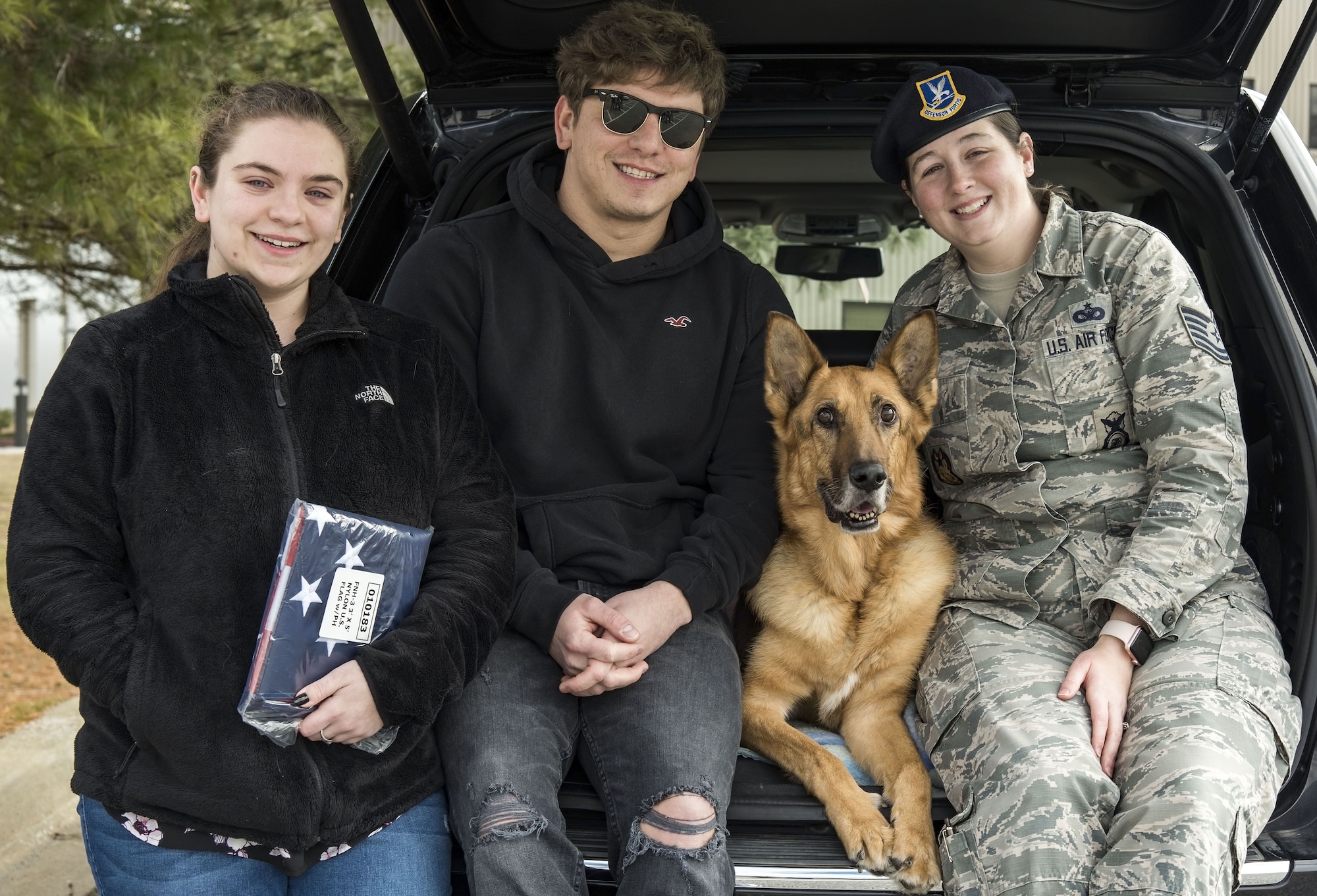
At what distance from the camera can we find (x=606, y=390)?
8.16ft

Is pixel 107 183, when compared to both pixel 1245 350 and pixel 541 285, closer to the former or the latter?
pixel 541 285

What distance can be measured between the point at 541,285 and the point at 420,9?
778mm

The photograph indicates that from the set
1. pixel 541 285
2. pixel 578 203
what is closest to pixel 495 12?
pixel 578 203

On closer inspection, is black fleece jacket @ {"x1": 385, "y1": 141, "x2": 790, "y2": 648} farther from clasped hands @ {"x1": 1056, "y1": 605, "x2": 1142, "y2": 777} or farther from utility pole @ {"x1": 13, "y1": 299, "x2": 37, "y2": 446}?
utility pole @ {"x1": 13, "y1": 299, "x2": 37, "y2": 446}

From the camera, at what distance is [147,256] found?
394cm

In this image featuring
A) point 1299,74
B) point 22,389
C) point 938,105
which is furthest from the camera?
point 1299,74

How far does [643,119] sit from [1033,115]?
110 cm

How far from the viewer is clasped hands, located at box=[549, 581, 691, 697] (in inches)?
84.0

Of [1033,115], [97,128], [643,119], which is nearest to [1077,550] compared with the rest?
[1033,115]

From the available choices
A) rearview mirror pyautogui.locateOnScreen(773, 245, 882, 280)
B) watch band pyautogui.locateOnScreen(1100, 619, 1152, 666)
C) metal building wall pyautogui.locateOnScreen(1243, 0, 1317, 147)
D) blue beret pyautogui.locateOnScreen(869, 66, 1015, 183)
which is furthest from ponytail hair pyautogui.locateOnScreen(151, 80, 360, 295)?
metal building wall pyautogui.locateOnScreen(1243, 0, 1317, 147)

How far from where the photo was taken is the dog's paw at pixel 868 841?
6.70 feet

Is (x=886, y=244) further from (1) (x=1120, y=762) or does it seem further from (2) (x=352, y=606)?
(2) (x=352, y=606)

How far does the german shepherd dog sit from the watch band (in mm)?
488

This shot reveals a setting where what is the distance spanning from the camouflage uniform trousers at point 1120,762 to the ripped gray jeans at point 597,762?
459 mm
